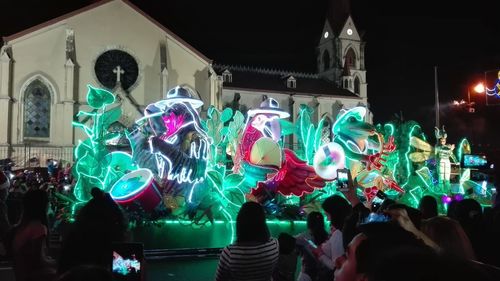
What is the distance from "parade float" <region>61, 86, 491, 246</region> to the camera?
51.1 feet

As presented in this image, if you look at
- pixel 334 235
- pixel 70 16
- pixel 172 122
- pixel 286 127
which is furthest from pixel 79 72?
pixel 334 235

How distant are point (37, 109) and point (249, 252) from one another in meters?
33.0

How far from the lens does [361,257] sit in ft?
7.59

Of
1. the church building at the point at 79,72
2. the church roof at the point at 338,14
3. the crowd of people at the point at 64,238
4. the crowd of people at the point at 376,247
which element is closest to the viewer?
the crowd of people at the point at 376,247

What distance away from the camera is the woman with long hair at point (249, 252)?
429 centimetres

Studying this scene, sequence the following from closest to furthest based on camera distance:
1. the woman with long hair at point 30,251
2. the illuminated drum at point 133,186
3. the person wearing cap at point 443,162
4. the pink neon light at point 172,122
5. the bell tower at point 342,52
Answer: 1. the woman with long hair at point 30,251
2. the illuminated drum at point 133,186
3. the pink neon light at point 172,122
4. the person wearing cap at point 443,162
5. the bell tower at point 342,52

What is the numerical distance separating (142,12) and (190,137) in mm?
23374

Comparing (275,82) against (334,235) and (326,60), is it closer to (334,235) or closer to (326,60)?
(326,60)

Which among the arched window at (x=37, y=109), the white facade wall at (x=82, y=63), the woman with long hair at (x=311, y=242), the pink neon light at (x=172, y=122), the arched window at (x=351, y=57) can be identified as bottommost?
the woman with long hair at (x=311, y=242)

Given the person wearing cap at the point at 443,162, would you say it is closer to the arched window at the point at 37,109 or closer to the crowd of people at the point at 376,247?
the crowd of people at the point at 376,247

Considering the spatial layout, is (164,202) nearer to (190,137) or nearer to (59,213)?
(190,137)

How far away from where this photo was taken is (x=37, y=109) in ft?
111

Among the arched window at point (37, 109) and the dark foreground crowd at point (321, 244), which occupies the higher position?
the arched window at point (37, 109)

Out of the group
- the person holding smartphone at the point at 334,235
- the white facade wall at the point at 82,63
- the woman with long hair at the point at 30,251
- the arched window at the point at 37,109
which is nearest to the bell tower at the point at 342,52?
the white facade wall at the point at 82,63
